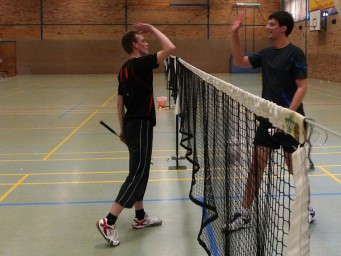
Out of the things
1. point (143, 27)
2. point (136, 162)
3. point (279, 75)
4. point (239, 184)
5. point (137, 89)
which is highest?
point (143, 27)

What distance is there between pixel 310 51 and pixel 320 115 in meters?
15.1

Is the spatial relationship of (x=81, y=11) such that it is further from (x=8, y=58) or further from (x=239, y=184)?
(x=239, y=184)

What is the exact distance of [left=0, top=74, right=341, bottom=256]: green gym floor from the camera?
3760 millimetres

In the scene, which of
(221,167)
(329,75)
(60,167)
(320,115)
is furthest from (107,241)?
(329,75)

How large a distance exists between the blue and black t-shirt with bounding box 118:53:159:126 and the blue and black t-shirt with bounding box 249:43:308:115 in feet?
3.04

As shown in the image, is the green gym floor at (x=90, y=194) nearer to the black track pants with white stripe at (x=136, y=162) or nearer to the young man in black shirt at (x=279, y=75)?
the black track pants with white stripe at (x=136, y=162)

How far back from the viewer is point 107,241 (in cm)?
375

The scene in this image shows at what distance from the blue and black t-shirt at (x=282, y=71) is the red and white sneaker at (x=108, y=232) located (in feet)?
5.74

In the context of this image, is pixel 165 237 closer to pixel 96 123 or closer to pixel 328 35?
pixel 96 123

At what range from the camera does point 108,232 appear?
12.3 ft

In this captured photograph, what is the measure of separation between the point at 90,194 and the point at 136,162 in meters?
1.60

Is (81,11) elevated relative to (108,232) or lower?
elevated

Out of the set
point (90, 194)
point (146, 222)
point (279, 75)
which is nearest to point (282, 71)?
point (279, 75)

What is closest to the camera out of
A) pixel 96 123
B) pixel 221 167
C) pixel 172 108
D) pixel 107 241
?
pixel 107 241
